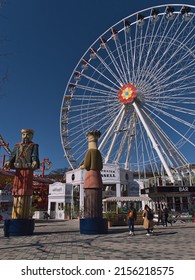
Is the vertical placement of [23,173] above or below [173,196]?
above

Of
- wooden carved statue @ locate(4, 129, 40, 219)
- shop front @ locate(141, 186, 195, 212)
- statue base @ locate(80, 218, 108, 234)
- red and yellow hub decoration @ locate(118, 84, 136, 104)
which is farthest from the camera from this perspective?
red and yellow hub decoration @ locate(118, 84, 136, 104)

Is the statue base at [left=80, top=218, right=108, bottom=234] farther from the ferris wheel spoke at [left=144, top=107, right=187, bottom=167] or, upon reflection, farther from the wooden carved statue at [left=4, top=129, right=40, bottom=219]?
the ferris wheel spoke at [left=144, top=107, right=187, bottom=167]

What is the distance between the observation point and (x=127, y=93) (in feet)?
90.5

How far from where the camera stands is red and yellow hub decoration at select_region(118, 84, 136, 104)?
27000 millimetres

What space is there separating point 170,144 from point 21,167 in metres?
16.6

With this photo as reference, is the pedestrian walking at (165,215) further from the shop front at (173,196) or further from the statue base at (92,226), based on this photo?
the statue base at (92,226)

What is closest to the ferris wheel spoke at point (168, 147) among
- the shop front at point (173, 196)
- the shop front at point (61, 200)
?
the shop front at point (173, 196)

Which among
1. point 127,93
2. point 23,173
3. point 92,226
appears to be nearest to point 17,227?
point 23,173

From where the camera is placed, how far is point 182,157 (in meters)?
24.9

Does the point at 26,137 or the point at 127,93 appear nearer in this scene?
the point at 26,137

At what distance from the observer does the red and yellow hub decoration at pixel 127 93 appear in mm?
27000

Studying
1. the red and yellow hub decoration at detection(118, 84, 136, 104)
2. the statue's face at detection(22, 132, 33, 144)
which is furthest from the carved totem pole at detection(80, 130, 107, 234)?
the red and yellow hub decoration at detection(118, 84, 136, 104)

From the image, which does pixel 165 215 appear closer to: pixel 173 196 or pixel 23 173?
pixel 173 196

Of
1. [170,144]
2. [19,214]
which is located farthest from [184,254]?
[170,144]
